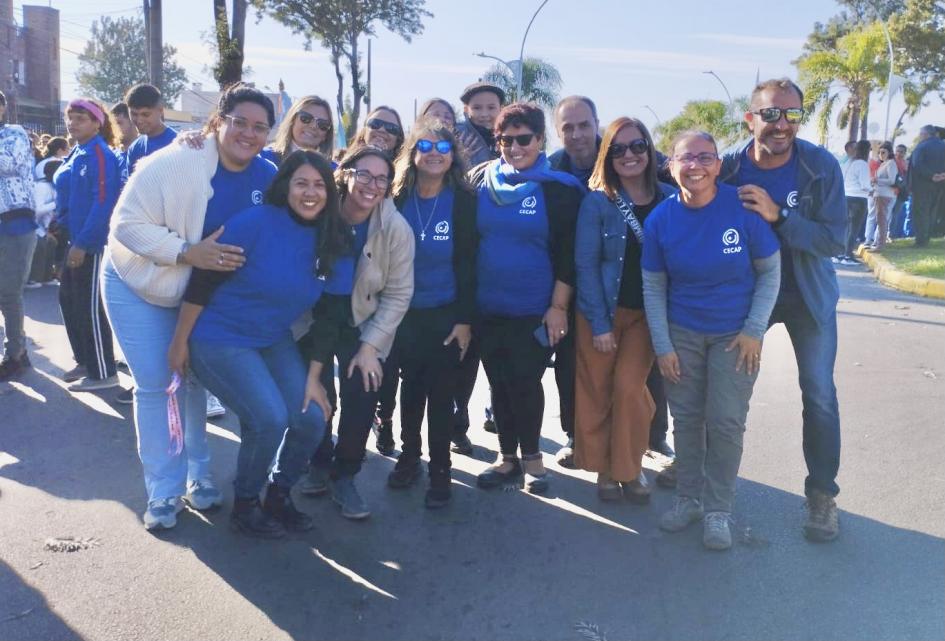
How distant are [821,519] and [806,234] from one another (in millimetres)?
1335

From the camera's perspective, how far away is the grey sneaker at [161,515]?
13.1ft

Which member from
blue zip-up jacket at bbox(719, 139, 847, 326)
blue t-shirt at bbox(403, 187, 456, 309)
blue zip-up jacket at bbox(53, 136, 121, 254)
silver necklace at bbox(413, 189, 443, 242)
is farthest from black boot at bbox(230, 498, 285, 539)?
blue zip-up jacket at bbox(53, 136, 121, 254)

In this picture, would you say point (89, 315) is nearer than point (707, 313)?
No

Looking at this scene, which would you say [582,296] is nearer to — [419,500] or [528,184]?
[528,184]

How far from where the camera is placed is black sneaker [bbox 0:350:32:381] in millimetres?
6602

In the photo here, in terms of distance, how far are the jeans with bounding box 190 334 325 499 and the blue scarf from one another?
1.27 m

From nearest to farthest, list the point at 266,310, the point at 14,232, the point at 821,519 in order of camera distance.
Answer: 1. the point at 266,310
2. the point at 821,519
3. the point at 14,232

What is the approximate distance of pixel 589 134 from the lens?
4.82 metres

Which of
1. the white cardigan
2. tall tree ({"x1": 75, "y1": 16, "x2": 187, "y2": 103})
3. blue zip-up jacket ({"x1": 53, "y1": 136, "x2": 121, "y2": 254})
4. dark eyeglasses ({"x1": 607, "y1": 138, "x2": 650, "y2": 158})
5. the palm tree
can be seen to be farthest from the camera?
tall tree ({"x1": 75, "y1": 16, "x2": 187, "y2": 103})

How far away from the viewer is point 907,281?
38.1 feet

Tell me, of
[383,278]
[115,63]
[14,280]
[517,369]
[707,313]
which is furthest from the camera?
[115,63]

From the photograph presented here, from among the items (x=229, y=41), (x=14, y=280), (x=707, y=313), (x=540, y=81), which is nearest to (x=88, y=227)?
(x=14, y=280)

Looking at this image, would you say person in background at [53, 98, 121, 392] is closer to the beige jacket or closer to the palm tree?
the beige jacket

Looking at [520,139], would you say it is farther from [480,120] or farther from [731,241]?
[480,120]
